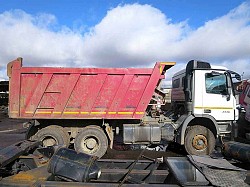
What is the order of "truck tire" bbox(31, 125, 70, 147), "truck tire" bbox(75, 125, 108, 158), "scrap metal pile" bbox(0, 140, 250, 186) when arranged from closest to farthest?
"scrap metal pile" bbox(0, 140, 250, 186) → "truck tire" bbox(31, 125, 70, 147) → "truck tire" bbox(75, 125, 108, 158)

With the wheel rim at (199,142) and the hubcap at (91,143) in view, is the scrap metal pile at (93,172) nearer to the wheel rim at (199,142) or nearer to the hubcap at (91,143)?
the hubcap at (91,143)

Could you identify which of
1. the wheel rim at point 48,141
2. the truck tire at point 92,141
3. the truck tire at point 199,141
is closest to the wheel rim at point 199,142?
the truck tire at point 199,141

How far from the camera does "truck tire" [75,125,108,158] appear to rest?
652 centimetres

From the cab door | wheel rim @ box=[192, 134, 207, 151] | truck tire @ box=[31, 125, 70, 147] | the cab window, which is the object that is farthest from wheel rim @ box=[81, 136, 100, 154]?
the cab window

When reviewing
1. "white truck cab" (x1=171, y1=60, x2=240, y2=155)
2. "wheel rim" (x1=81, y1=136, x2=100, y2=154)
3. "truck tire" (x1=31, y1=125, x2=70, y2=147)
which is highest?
"white truck cab" (x1=171, y1=60, x2=240, y2=155)

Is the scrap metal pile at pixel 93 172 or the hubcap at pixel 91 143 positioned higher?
the scrap metal pile at pixel 93 172

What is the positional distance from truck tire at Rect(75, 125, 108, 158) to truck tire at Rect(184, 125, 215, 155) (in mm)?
2450

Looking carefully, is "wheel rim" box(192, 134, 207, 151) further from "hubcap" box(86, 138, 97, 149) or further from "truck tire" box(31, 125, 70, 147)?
"truck tire" box(31, 125, 70, 147)

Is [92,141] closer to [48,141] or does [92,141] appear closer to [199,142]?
[48,141]

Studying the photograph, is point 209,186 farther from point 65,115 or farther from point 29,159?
point 65,115

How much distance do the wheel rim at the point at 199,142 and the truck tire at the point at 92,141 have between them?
263 centimetres

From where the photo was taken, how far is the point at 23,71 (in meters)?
6.42

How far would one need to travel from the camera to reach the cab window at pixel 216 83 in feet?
21.7

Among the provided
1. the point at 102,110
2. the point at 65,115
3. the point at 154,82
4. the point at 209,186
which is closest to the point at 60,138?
the point at 65,115
